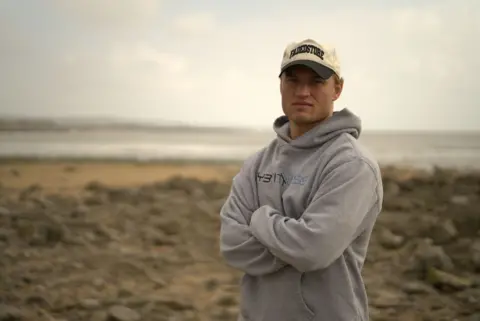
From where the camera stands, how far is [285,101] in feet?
4.54

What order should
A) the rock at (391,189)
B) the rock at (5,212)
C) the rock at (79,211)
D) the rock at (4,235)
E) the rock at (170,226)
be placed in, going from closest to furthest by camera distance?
the rock at (4,235)
the rock at (170,226)
the rock at (5,212)
the rock at (79,211)
the rock at (391,189)

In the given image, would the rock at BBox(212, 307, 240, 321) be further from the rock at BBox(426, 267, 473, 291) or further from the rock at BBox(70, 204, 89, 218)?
the rock at BBox(70, 204, 89, 218)

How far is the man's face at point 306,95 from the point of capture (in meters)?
1.36

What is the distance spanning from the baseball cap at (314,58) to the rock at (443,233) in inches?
126

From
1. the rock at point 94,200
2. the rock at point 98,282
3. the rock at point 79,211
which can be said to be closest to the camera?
the rock at point 98,282

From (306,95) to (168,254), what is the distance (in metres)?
3.04

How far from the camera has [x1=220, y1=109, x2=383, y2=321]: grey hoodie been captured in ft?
4.14

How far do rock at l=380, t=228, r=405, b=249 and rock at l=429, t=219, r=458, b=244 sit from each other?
0.23 metres

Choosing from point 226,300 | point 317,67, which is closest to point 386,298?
point 226,300

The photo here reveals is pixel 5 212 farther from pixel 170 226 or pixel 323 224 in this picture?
pixel 323 224

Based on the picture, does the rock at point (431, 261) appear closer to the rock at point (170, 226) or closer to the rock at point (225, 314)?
the rock at point (225, 314)

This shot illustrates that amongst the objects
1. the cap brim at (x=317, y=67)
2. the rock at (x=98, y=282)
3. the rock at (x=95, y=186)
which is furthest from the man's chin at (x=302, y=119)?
the rock at (x=95, y=186)

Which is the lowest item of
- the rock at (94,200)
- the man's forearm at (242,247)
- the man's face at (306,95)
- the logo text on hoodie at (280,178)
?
the rock at (94,200)

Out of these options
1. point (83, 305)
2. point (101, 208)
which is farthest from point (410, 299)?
point (101, 208)
